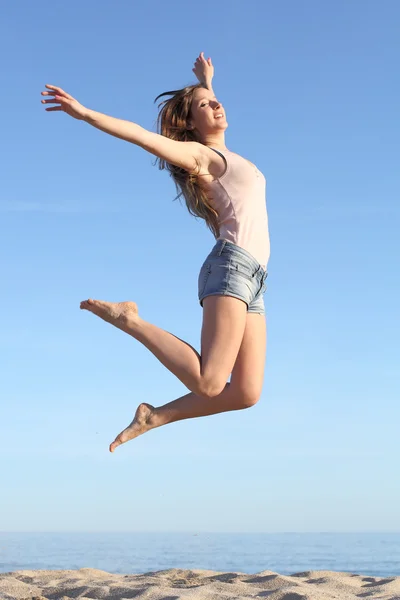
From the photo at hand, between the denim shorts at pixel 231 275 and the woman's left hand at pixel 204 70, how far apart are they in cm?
122

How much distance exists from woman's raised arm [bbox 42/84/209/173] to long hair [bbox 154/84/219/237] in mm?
222

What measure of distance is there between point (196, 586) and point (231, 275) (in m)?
2.88

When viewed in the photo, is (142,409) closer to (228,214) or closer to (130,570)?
(228,214)

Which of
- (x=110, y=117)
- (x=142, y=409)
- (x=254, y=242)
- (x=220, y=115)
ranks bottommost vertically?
(x=142, y=409)

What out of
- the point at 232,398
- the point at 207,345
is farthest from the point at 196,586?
the point at 207,345

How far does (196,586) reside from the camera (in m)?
5.82

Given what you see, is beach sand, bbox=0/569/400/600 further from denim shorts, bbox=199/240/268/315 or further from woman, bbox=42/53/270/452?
denim shorts, bbox=199/240/268/315

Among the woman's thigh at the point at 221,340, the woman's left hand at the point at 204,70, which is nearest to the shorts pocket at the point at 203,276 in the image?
the woman's thigh at the point at 221,340

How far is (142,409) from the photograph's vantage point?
171 inches

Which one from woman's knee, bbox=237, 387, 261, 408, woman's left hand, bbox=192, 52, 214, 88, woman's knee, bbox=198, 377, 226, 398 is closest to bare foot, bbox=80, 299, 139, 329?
woman's knee, bbox=198, 377, 226, 398

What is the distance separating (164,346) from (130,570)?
8.65 m

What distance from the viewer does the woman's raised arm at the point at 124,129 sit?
12.5ft

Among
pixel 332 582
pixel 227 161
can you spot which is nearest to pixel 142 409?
pixel 227 161

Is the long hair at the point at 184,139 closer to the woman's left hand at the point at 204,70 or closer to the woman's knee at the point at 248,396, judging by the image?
the woman's left hand at the point at 204,70
